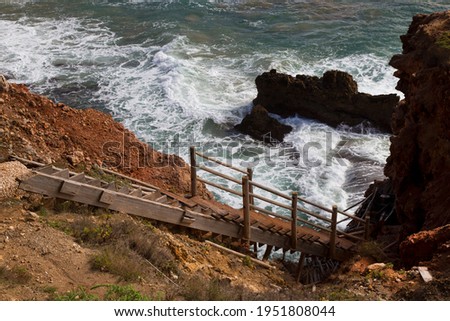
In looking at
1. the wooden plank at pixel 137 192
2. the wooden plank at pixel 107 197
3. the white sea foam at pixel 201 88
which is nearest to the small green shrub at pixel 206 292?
the wooden plank at pixel 107 197

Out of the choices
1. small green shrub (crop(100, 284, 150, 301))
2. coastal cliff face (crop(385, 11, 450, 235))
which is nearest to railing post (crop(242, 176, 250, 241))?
coastal cliff face (crop(385, 11, 450, 235))

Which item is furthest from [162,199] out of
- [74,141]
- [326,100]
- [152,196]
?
[326,100]

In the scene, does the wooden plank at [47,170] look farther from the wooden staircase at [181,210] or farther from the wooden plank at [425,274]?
the wooden plank at [425,274]

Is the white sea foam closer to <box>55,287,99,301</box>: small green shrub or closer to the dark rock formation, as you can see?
the dark rock formation

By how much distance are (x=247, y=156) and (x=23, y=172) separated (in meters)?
13.6

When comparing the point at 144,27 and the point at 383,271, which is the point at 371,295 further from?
the point at 144,27

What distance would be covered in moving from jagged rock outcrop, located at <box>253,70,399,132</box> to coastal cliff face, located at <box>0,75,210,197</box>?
10.2m

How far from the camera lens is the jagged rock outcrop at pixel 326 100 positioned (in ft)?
78.0

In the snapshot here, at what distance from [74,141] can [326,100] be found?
13.8 m

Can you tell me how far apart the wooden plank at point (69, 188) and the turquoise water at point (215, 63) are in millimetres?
9807

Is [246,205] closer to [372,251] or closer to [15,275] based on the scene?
[372,251]

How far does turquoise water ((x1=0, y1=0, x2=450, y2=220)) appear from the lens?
72.1 feet

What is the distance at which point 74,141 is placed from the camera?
1343cm
